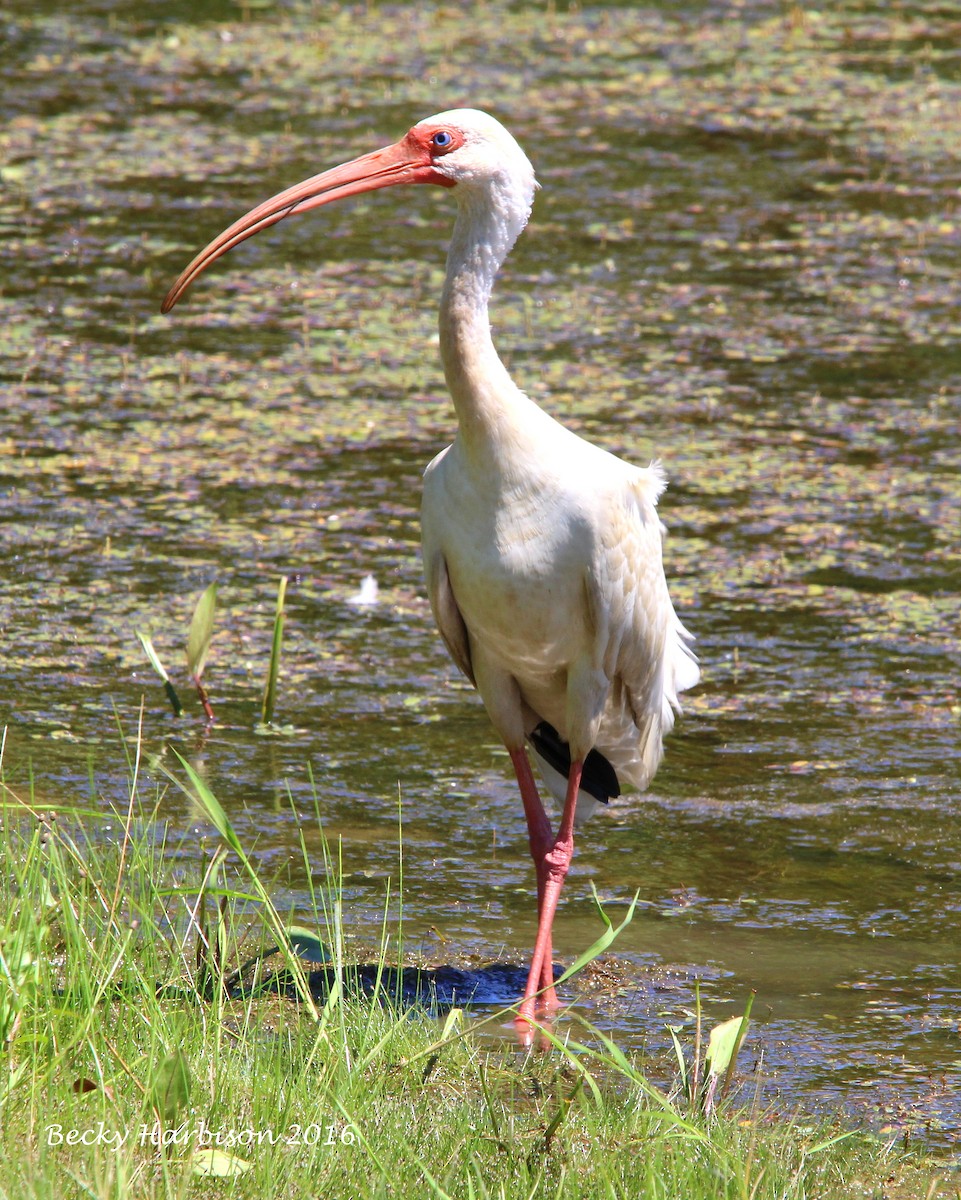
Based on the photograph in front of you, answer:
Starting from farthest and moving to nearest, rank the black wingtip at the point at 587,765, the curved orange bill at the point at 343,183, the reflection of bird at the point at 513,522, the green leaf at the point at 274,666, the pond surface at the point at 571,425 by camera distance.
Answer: the green leaf at the point at 274,666 → the black wingtip at the point at 587,765 → the pond surface at the point at 571,425 → the curved orange bill at the point at 343,183 → the reflection of bird at the point at 513,522

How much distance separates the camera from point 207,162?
10.5 meters

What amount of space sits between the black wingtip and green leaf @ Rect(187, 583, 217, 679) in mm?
978

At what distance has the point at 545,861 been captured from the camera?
4.58 metres

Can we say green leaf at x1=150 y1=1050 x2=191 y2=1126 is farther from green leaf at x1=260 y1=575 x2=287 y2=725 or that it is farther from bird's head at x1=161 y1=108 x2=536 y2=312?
green leaf at x1=260 y1=575 x2=287 y2=725

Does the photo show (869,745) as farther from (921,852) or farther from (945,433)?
(945,433)

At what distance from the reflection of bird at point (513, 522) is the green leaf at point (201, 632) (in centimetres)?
84

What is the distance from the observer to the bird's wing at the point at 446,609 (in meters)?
4.52

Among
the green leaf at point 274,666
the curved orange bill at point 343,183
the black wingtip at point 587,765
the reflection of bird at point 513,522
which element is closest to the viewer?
the reflection of bird at point 513,522

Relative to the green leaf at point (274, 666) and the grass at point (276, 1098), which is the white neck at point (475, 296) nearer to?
the green leaf at point (274, 666)

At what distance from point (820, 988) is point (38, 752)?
2291 millimetres

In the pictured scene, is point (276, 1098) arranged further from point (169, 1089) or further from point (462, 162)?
point (462, 162)

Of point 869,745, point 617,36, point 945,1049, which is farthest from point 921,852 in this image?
point 617,36

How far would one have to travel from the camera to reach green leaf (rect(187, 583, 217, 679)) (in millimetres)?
5203

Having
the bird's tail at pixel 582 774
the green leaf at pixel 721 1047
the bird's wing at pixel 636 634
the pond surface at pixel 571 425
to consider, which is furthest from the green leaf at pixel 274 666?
the green leaf at pixel 721 1047
